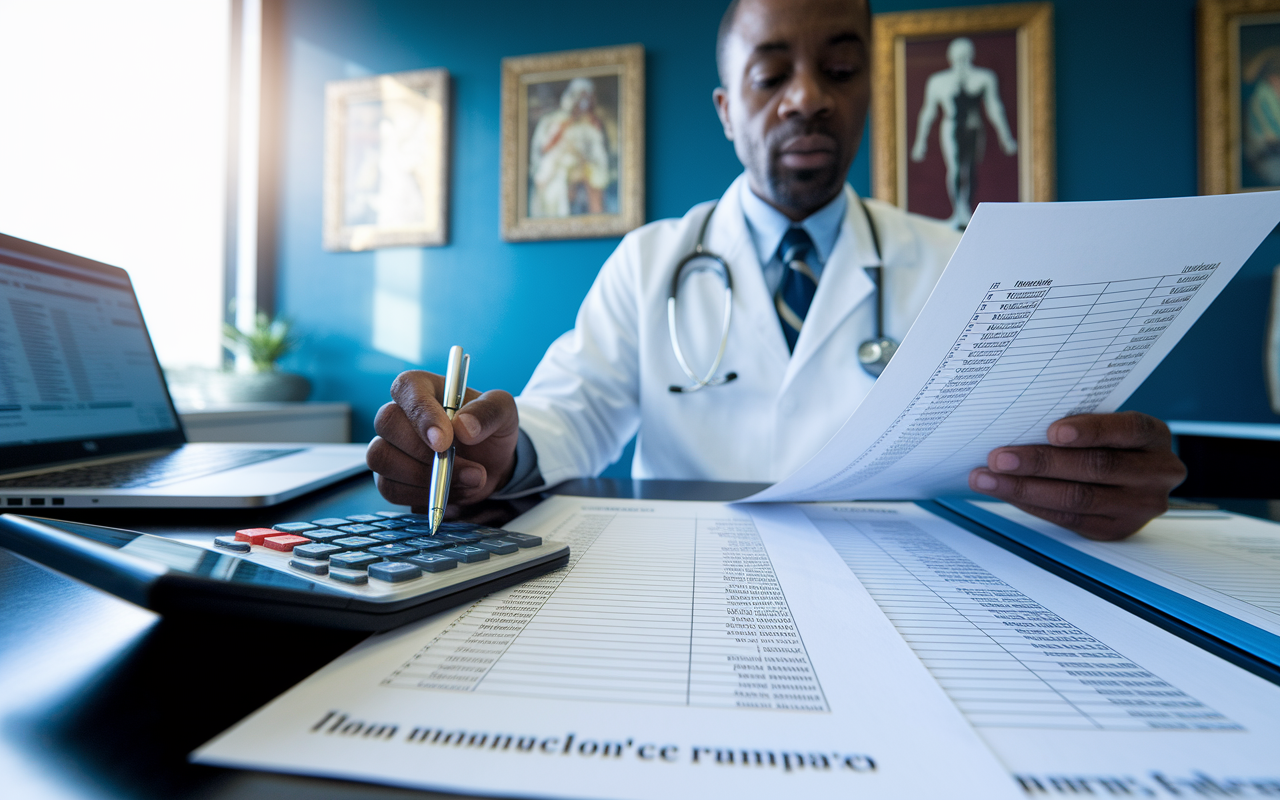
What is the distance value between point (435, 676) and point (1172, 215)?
423 millimetres

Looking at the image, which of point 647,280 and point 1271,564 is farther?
point 647,280

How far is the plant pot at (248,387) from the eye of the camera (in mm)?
1878

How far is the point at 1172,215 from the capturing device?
12.5 inches

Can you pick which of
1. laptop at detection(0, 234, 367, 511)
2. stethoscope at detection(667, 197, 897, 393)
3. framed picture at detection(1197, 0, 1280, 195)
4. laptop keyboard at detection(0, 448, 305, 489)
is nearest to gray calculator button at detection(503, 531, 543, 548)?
laptop at detection(0, 234, 367, 511)

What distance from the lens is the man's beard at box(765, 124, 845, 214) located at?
3.03ft

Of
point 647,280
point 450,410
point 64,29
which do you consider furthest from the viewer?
point 64,29

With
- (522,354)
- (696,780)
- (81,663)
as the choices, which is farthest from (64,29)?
(696,780)

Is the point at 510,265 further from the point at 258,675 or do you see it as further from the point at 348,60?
the point at 258,675

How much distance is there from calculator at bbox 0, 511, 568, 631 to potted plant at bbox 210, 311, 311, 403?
189 centimetres

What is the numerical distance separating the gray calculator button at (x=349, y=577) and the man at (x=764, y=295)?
44 centimetres

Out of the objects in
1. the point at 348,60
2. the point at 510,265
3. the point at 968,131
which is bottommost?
the point at 510,265

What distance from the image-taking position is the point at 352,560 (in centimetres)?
26

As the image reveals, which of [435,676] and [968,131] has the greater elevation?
[968,131]

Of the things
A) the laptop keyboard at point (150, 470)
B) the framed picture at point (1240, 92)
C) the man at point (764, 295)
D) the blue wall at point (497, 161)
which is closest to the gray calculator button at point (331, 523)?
the laptop keyboard at point (150, 470)
